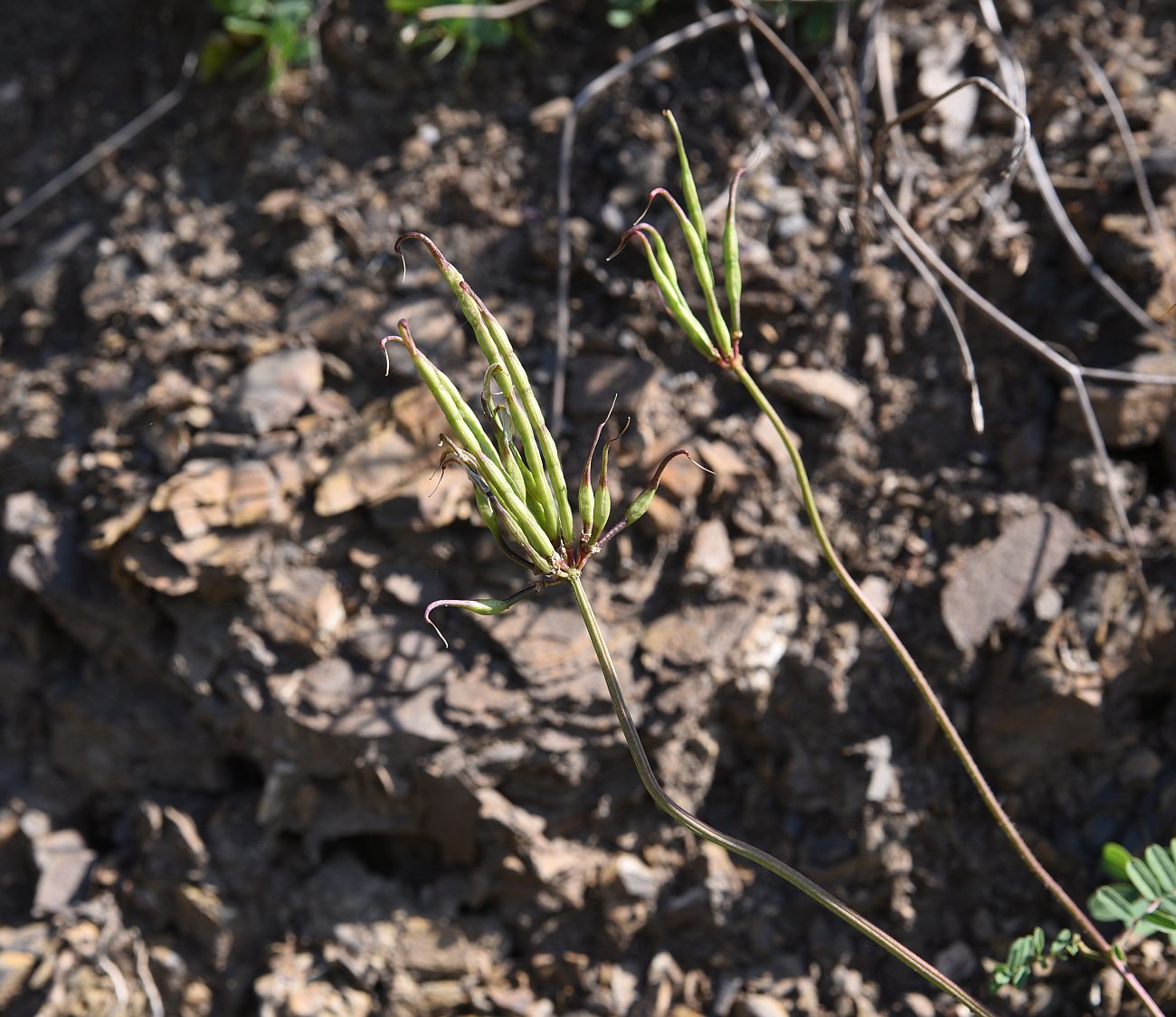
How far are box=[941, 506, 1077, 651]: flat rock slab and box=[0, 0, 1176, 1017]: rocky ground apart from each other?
0.03 feet

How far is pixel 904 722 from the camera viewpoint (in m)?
2.50

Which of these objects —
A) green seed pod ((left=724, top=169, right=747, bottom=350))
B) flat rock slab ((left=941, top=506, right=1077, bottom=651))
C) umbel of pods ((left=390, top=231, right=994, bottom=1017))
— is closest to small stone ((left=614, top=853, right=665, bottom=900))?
flat rock slab ((left=941, top=506, right=1077, bottom=651))

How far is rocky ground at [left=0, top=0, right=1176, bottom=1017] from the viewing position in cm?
244

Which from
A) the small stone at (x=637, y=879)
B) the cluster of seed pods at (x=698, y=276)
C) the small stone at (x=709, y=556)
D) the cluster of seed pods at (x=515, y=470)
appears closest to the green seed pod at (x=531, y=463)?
the cluster of seed pods at (x=515, y=470)

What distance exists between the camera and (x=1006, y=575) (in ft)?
8.11

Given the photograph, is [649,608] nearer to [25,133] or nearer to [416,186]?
[416,186]

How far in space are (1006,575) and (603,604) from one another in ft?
3.17

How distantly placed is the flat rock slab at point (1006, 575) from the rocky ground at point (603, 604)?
10mm

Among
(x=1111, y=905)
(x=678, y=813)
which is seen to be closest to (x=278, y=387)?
(x=678, y=813)

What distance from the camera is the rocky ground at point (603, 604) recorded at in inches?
95.9

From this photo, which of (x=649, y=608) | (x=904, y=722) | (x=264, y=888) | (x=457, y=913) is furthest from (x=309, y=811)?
(x=904, y=722)

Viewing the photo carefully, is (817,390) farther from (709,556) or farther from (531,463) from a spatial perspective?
(531,463)

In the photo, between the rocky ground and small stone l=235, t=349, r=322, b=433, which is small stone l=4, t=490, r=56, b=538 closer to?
the rocky ground

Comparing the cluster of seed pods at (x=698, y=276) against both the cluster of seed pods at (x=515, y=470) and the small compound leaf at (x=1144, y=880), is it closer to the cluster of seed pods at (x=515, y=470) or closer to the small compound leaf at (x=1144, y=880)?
the cluster of seed pods at (x=515, y=470)
